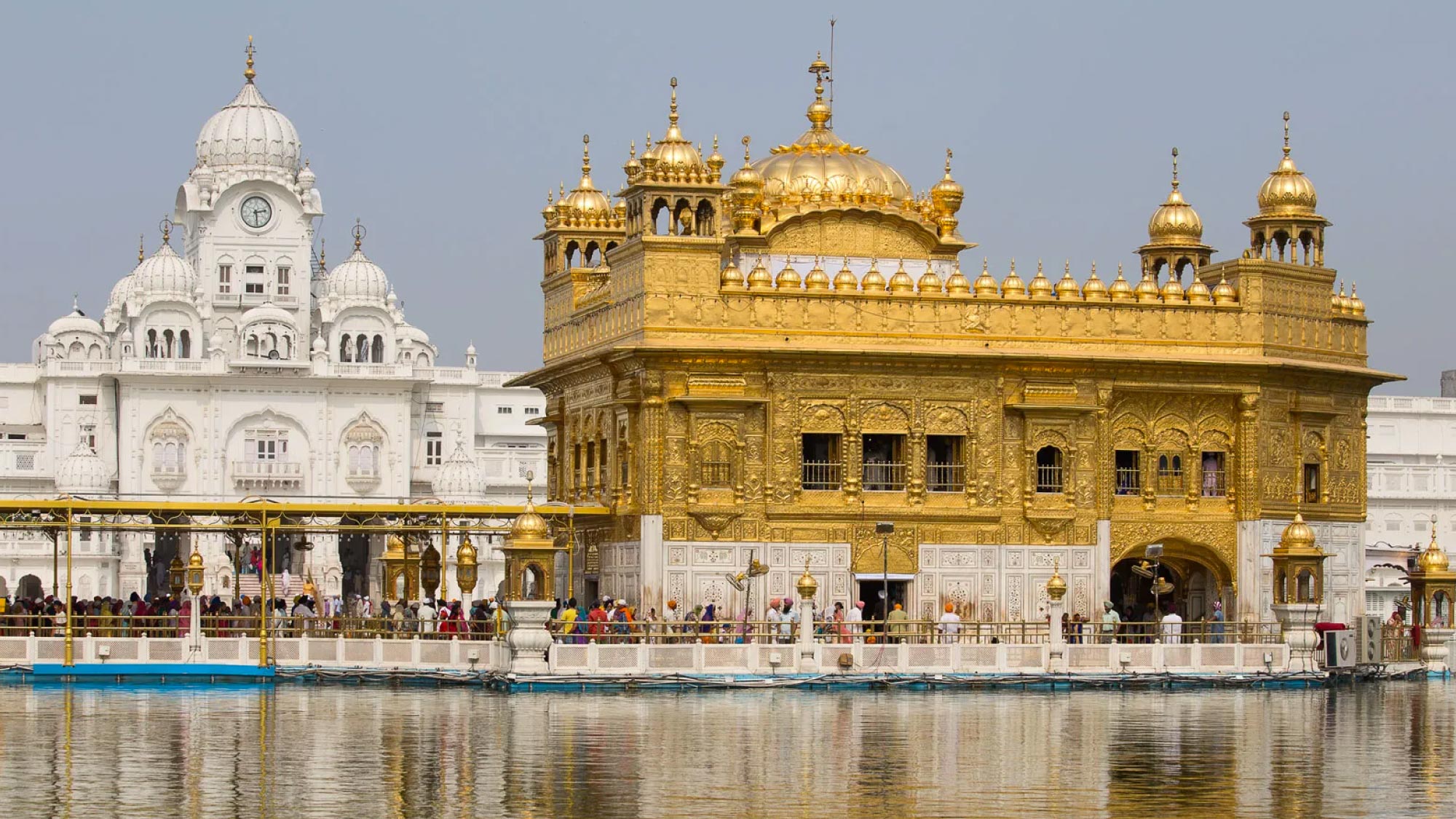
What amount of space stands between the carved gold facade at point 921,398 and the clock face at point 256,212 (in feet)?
163

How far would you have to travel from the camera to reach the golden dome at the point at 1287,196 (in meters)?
42.5

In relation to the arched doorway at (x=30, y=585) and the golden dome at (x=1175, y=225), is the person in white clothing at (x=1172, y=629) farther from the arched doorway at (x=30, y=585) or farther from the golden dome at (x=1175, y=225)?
the arched doorway at (x=30, y=585)

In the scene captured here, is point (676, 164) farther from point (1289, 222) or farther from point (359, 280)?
point (359, 280)

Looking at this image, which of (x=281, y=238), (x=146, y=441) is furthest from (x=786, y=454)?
(x=281, y=238)

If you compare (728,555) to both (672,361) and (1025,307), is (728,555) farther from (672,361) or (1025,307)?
(1025,307)

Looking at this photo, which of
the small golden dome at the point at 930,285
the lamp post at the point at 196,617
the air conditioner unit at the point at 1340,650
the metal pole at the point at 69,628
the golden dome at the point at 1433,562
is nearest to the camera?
the metal pole at the point at 69,628

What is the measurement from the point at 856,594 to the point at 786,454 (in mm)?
2352

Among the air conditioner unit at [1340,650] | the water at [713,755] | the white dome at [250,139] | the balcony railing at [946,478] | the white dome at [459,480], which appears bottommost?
the water at [713,755]

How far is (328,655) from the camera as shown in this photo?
116ft

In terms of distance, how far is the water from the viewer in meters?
19.4

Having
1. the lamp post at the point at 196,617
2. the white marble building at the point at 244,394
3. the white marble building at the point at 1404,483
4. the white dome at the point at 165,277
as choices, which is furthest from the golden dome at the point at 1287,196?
the white dome at the point at 165,277

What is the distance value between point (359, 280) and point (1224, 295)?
5291 cm

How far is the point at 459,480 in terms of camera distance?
83188mm

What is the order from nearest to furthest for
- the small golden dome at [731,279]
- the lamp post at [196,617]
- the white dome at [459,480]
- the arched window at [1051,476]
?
the lamp post at [196,617]
the small golden dome at [731,279]
the arched window at [1051,476]
the white dome at [459,480]
